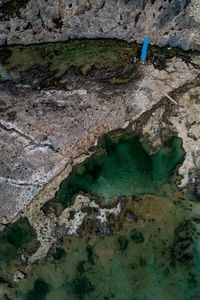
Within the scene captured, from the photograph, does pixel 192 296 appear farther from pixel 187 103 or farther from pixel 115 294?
pixel 187 103

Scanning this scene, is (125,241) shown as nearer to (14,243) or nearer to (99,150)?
(99,150)

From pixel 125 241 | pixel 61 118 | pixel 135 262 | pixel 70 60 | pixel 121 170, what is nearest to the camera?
pixel 135 262

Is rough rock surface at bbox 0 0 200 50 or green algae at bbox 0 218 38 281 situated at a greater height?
rough rock surface at bbox 0 0 200 50

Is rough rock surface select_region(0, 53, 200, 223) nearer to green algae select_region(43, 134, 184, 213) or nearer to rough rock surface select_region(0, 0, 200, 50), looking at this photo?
green algae select_region(43, 134, 184, 213)

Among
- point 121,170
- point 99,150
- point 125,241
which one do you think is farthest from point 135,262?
point 99,150

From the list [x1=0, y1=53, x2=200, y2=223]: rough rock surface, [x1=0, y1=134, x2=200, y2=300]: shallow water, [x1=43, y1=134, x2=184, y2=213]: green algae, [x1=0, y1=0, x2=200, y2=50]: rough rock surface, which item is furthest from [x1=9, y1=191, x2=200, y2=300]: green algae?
[x1=0, y1=0, x2=200, y2=50]: rough rock surface

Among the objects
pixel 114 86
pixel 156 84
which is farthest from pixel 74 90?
pixel 156 84
